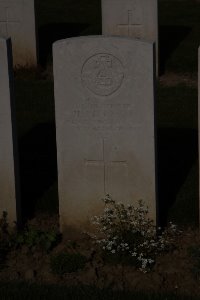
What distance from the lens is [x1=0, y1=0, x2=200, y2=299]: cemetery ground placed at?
6195 mm

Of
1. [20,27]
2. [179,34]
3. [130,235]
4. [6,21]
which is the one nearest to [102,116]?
[130,235]

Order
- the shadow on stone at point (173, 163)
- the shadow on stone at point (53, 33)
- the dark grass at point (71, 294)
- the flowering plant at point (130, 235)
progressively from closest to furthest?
1. the dark grass at point (71, 294)
2. the flowering plant at point (130, 235)
3. the shadow on stone at point (173, 163)
4. the shadow on stone at point (53, 33)

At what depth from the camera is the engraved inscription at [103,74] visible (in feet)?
21.7

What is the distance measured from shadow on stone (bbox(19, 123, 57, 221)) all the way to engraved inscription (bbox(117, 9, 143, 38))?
2783 millimetres

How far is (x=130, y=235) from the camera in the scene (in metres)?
6.56

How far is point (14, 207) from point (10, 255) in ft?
1.57

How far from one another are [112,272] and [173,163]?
2334 millimetres

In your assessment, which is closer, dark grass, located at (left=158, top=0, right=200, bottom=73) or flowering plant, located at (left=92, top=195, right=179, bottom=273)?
flowering plant, located at (left=92, top=195, right=179, bottom=273)

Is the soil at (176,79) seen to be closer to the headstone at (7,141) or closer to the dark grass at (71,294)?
the headstone at (7,141)

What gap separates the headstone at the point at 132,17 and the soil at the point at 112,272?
582 centimetres

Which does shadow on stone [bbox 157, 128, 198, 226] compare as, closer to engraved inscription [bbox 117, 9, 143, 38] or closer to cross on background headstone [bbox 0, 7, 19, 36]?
engraved inscription [bbox 117, 9, 143, 38]

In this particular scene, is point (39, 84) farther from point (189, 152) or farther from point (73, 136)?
point (73, 136)

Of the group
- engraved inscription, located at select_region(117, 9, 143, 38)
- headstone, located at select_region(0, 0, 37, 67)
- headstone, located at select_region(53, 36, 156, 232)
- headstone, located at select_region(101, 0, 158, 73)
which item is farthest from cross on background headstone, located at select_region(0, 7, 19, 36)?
headstone, located at select_region(53, 36, 156, 232)

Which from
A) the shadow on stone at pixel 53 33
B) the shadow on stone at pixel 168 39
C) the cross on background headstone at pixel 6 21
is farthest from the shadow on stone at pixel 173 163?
the shadow on stone at pixel 53 33
